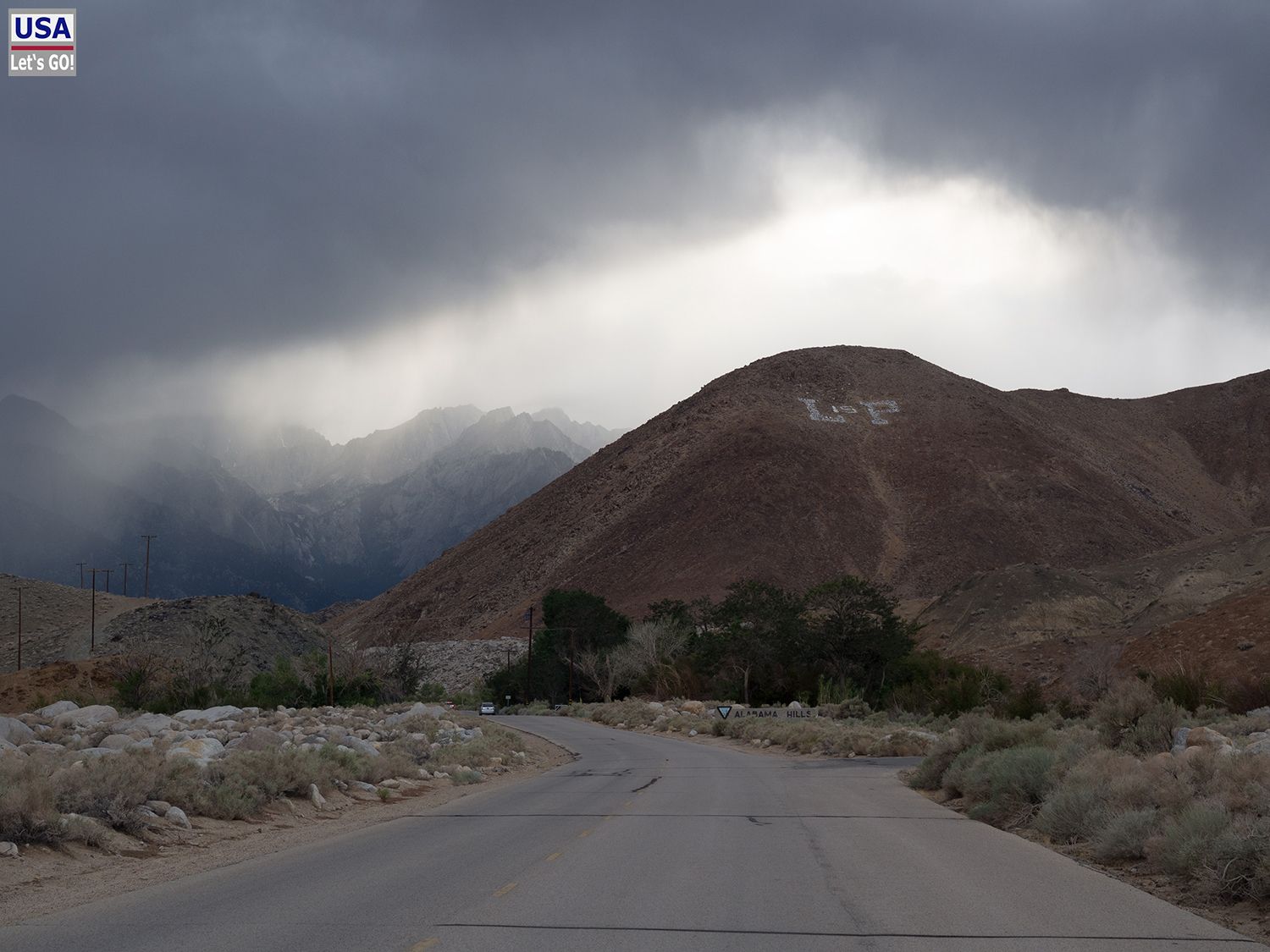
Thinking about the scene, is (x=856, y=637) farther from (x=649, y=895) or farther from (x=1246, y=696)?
(x=649, y=895)

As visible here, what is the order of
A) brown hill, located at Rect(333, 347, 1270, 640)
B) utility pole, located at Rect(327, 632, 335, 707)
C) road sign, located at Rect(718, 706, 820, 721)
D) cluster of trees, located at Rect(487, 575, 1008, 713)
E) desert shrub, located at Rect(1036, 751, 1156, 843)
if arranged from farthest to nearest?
1. brown hill, located at Rect(333, 347, 1270, 640)
2. utility pole, located at Rect(327, 632, 335, 707)
3. cluster of trees, located at Rect(487, 575, 1008, 713)
4. road sign, located at Rect(718, 706, 820, 721)
5. desert shrub, located at Rect(1036, 751, 1156, 843)

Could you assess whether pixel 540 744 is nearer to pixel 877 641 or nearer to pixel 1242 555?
pixel 877 641

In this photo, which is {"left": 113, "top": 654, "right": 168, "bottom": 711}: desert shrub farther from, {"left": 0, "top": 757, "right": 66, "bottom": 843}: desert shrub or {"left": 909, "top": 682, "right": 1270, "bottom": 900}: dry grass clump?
{"left": 909, "top": 682, "right": 1270, "bottom": 900}: dry grass clump

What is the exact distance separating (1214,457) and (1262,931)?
153453 mm

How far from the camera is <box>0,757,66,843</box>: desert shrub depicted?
12203 mm

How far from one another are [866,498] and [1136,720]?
9708 cm

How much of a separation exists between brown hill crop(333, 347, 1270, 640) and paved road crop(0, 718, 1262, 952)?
85.7 metres

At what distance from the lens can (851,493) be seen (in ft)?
387

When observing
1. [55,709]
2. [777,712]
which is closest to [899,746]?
[777,712]

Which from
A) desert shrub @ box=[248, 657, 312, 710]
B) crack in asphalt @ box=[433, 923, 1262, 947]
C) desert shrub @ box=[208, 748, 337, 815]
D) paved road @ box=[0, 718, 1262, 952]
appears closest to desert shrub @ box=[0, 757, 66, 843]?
paved road @ box=[0, 718, 1262, 952]

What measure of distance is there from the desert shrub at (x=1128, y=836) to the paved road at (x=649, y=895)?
56cm

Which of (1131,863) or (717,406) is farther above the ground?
(717,406)

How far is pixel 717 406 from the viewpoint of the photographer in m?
136

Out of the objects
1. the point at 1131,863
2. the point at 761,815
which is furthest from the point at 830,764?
the point at 1131,863
